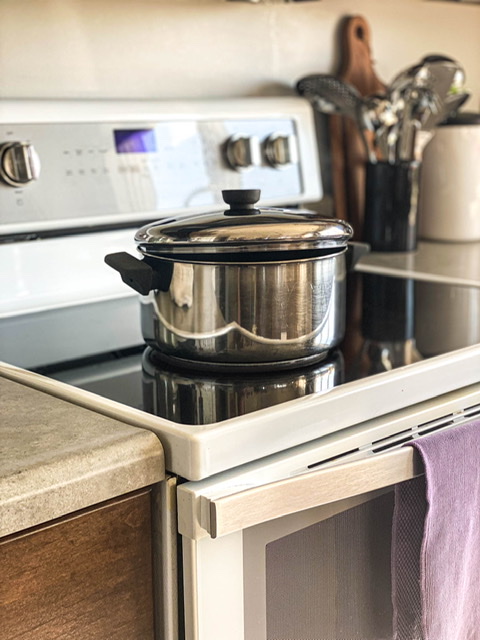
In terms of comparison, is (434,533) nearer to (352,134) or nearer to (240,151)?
(240,151)

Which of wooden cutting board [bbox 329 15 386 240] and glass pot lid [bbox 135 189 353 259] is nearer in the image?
glass pot lid [bbox 135 189 353 259]

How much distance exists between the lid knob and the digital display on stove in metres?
0.37

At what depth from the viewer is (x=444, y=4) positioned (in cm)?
181

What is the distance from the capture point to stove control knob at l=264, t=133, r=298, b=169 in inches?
52.5

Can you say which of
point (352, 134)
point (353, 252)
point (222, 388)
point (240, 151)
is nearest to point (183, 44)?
point (240, 151)

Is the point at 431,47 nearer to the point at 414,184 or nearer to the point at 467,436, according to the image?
the point at 414,184

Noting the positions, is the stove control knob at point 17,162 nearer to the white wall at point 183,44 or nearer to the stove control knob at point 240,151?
the white wall at point 183,44

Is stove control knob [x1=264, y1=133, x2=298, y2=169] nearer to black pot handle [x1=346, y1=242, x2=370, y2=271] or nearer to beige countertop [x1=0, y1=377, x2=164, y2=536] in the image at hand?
black pot handle [x1=346, y1=242, x2=370, y2=271]

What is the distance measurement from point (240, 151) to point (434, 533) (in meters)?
0.71

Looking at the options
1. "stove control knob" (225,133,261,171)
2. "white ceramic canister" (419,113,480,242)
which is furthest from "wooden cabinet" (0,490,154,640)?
"white ceramic canister" (419,113,480,242)

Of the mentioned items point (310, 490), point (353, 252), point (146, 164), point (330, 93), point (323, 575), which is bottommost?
point (323, 575)

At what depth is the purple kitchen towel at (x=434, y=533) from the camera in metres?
0.77

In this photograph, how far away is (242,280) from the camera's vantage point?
777 millimetres

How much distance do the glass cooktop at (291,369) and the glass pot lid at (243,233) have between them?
0.12 m
